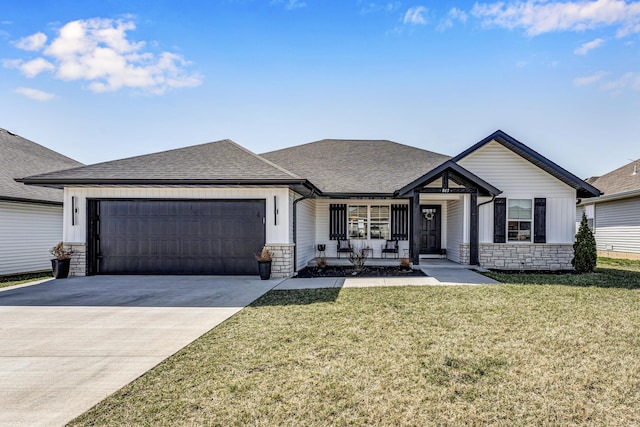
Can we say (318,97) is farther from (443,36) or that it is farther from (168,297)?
(168,297)

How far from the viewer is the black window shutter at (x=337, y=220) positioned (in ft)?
50.4

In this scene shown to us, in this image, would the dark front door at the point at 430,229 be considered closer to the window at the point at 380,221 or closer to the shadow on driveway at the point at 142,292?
the window at the point at 380,221

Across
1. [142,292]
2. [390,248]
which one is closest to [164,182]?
[142,292]

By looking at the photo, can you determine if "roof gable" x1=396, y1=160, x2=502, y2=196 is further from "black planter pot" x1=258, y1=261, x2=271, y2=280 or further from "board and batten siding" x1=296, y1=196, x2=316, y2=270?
"black planter pot" x1=258, y1=261, x2=271, y2=280

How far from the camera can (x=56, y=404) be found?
11.0ft

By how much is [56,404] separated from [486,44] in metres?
12.6

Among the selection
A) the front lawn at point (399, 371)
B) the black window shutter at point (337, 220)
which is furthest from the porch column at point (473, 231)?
the front lawn at point (399, 371)

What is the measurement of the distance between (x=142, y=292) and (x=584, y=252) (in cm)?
1294

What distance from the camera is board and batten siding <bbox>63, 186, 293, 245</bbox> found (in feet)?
35.1

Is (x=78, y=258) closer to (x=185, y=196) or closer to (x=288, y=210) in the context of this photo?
(x=185, y=196)

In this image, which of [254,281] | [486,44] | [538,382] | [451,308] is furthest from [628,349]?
[486,44]

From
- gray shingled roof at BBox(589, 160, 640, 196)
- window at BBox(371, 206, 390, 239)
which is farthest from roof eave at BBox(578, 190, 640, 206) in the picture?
window at BBox(371, 206, 390, 239)

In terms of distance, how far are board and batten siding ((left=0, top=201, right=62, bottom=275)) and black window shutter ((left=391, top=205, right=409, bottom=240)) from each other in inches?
513

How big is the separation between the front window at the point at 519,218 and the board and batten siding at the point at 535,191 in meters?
0.25
